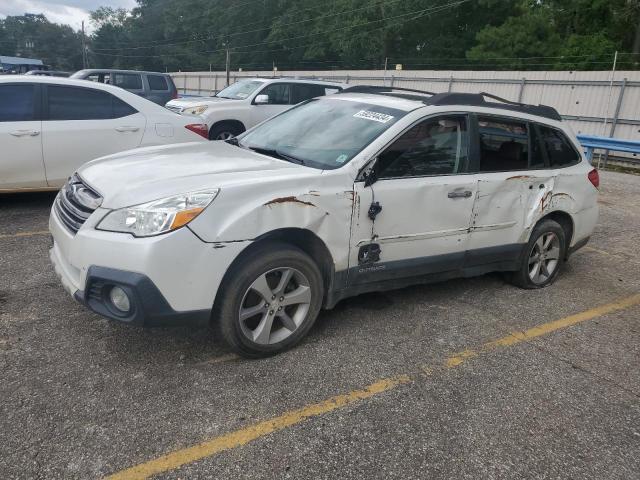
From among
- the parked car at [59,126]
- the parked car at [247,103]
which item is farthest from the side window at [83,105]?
the parked car at [247,103]

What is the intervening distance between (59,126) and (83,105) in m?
0.40

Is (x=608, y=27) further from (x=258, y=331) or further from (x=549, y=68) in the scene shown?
(x=258, y=331)

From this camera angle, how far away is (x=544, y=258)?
15.9 ft

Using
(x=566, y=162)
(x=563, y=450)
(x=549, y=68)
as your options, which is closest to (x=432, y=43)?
(x=549, y=68)

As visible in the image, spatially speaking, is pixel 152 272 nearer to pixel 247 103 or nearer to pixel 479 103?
pixel 479 103

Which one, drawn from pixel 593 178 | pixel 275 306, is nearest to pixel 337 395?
pixel 275 306

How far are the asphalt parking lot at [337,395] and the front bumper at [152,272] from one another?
43cm

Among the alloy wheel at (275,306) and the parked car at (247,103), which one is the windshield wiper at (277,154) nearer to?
the alloy wheel at (275,306)

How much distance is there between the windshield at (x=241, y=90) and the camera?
1115cm

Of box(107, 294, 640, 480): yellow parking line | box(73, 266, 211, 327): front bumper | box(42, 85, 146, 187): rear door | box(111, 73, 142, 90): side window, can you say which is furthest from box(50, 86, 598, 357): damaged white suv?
box(111, 73, 142, 90): side window

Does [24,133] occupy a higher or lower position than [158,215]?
lower

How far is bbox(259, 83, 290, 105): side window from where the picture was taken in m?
11.0

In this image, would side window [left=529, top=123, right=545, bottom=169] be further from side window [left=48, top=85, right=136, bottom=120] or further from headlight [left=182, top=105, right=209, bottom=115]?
headlight [left=182, top=105, right=209, bottom=115]

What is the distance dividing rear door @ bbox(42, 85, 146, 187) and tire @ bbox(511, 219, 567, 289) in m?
4.70
